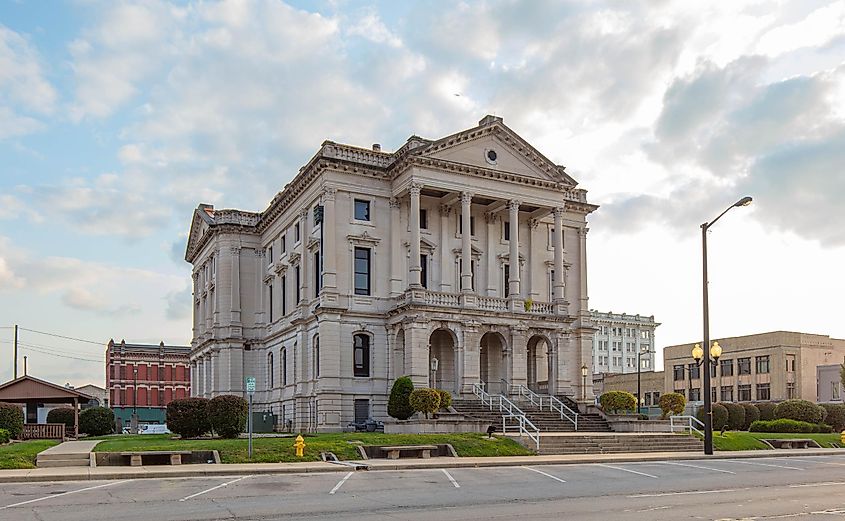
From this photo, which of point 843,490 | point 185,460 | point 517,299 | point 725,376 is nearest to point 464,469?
point 185,460

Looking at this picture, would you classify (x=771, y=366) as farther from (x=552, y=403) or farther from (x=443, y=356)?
(x=443, y=356)

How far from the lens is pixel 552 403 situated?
47.0 metres

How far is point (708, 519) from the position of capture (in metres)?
15.4

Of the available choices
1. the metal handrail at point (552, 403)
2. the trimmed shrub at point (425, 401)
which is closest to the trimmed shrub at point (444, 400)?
the trimmed shrub at point (425, 401)

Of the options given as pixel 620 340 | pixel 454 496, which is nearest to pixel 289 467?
pixel 454 496

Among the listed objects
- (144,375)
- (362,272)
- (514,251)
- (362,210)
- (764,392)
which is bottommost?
(764,392)

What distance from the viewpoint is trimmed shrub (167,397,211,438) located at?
37.4m

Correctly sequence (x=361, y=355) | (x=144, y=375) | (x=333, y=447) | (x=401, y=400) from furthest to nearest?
(x=144, y=375) → (x=361, y=355) → (x=401, y=400) → (x=333, y=447)

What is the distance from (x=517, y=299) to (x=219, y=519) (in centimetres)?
3520

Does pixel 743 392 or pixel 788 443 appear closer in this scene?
pixel 788 443

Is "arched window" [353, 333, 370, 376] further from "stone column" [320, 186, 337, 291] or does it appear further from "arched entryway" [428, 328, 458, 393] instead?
"arched entryway" [428, 328, 458, 393]

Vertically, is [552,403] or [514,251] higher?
[514,251]

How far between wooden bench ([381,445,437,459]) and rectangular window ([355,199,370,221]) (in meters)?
21.5

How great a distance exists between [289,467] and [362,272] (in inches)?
975
